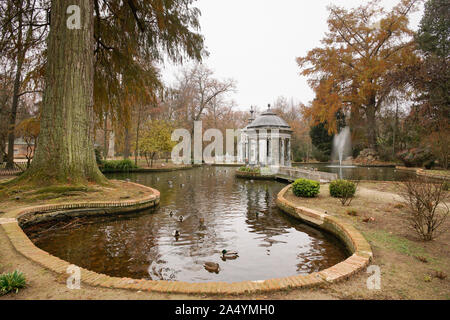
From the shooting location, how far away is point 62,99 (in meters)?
8.08

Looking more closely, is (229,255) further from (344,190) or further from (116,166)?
(116,166)

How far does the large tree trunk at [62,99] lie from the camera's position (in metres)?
8.05

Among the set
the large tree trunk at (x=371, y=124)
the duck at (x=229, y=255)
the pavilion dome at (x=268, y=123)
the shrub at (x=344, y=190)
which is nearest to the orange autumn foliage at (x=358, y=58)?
the large tree trunk at (x=371, y=124)

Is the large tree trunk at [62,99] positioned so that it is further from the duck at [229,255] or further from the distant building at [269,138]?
the distant building at [269,138]

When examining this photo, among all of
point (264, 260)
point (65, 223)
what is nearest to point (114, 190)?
point (65, 223)

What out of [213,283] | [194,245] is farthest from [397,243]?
[194,245]

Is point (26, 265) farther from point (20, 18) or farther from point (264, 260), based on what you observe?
point (20, 18)

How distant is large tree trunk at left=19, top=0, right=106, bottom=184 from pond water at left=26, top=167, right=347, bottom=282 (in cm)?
247

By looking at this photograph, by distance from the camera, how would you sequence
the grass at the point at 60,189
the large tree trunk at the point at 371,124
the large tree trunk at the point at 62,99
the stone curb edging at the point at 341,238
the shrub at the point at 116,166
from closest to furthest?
the stone curb edging at the point at 341,238, the grass at the point at 60,189, the large tree trunk at the point at 62,99, the shrub at the point at 116,166, the large tree trunk at the point at 371,124

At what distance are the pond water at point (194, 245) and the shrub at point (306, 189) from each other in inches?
70.3

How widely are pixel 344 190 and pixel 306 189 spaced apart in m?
1.40

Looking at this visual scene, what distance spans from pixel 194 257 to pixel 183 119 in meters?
31.2

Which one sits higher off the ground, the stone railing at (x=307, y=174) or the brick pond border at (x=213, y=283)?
the stone railing at (x=307, y=174)

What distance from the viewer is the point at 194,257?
15.9 ft
